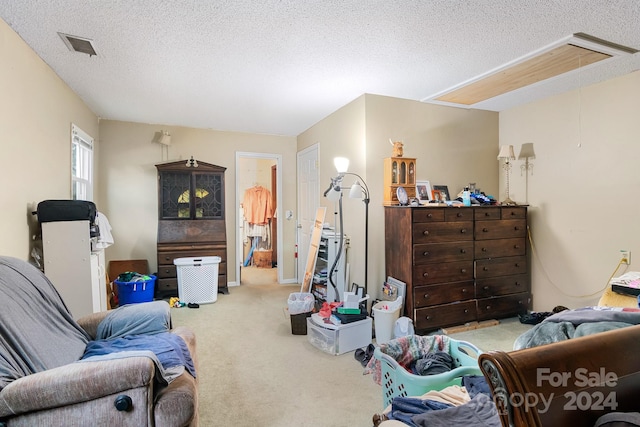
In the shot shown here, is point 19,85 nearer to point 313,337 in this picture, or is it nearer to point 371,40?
point 371,40

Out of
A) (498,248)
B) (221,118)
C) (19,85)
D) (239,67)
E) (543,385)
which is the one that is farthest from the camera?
(221,118)

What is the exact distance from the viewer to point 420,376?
1.58m

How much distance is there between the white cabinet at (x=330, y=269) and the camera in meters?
3.60

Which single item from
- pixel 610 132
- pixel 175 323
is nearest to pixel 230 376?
pixel 175 323

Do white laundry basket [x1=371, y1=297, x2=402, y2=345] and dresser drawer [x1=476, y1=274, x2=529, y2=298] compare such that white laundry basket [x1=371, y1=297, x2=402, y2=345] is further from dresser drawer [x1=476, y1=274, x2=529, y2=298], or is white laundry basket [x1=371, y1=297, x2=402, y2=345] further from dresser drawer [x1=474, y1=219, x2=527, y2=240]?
dresser drawer [x1=474, y1=219, x2=527, y2=240]

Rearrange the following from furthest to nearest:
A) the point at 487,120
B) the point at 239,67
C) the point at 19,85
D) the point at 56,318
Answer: the point at 487,120
the point at 239,67
the point at 19,85
the point at 56,318

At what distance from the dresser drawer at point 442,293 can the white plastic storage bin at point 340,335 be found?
0.55 m

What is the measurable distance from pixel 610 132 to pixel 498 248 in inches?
57.9

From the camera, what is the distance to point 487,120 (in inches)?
159

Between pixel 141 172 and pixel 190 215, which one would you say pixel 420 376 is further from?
pixel 141 172

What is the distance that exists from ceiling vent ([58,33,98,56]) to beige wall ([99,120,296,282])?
2.21 meters

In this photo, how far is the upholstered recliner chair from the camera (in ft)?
3.74

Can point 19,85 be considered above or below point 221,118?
below

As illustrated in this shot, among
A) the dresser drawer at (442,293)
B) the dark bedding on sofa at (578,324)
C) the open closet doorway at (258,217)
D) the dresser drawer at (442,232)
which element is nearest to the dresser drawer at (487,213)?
the dresser drawer at (442,232)
